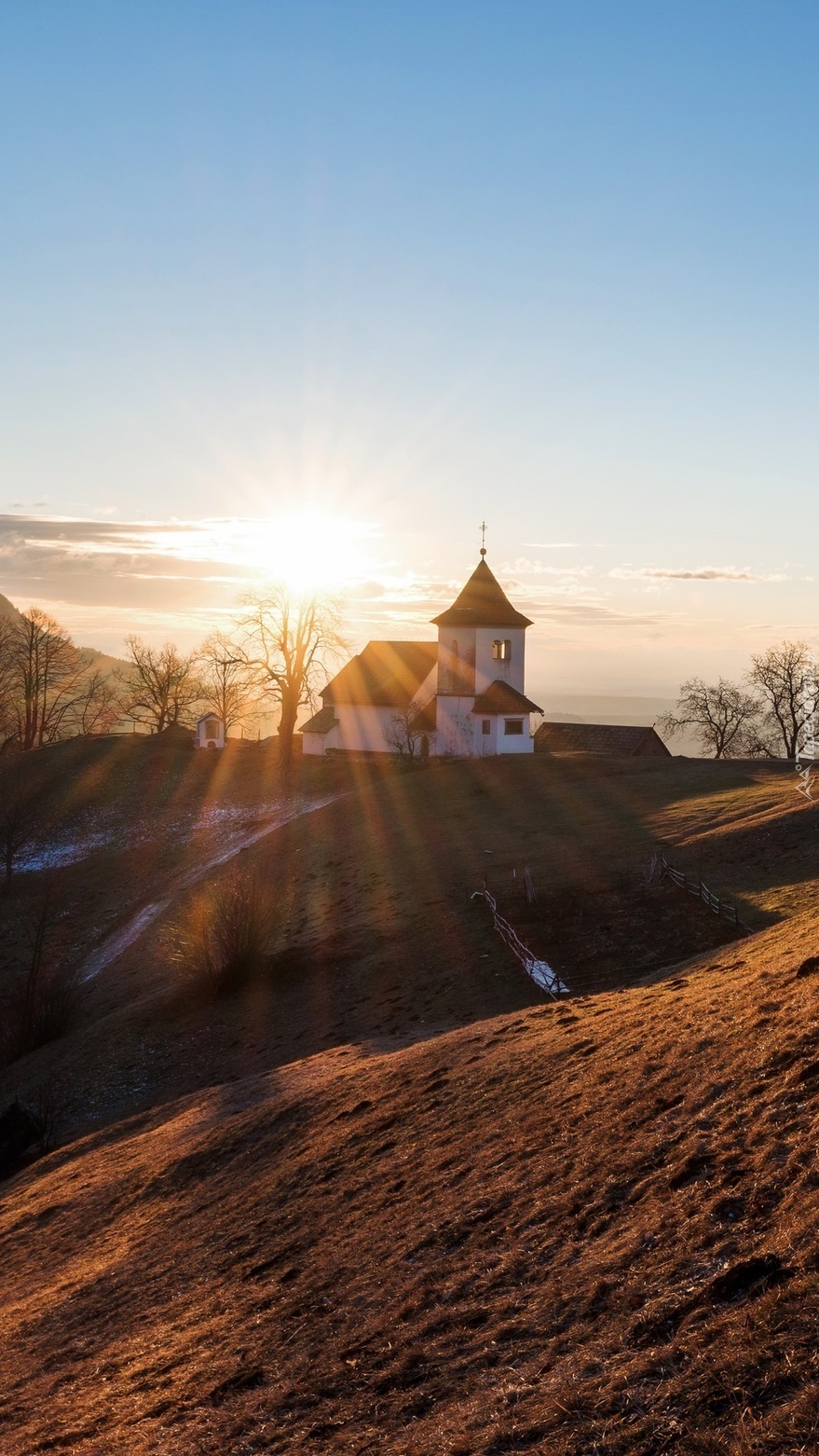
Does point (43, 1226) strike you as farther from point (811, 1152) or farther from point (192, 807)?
point (192, 807)

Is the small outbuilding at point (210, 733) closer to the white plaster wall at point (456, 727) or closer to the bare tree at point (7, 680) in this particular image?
the white plaster wall at point (456, 727)

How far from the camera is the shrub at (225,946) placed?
31094 mm

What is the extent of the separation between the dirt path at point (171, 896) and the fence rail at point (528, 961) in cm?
1554

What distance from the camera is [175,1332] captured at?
11.8 m

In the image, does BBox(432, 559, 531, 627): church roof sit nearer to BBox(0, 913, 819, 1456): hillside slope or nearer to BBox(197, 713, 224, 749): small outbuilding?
BBox(197, 713, 224, 749): small outbuilding

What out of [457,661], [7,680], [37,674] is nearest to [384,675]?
[457,661]

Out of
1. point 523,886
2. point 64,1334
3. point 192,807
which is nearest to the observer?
point 64,1334

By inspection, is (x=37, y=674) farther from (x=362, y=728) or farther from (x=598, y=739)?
(x=598, y=739)

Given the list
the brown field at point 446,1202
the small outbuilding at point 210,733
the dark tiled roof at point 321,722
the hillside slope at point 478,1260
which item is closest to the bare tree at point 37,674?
the small outbuilding at point 210,733

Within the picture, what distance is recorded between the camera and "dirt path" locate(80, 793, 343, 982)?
40.6 metres

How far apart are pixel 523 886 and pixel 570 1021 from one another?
612 inches

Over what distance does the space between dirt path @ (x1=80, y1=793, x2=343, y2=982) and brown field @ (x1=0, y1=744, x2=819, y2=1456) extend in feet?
30.1

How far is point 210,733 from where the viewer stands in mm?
73562

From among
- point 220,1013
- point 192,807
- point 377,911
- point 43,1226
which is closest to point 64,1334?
point 43,1226
